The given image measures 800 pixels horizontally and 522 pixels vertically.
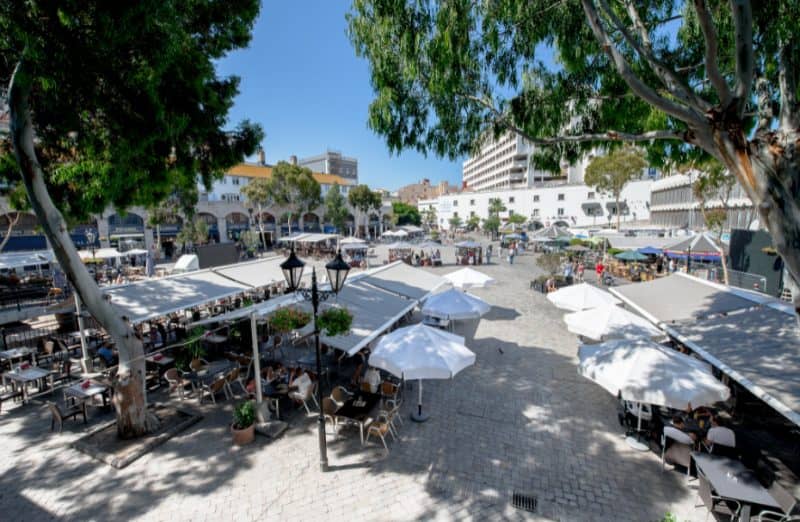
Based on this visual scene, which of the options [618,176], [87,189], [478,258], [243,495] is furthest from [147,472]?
[618,176]

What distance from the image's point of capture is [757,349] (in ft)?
21.8

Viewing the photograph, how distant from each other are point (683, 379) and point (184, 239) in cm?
4075

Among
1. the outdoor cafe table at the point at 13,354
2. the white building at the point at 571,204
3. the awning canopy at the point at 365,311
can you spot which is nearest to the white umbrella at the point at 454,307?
the awning canopy at the point at 365,311

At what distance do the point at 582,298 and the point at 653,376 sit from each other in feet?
19.7

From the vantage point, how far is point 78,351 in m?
11.9

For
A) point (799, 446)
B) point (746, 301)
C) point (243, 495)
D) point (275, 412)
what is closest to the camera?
point (243, 495)

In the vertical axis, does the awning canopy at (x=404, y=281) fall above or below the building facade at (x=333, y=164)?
below

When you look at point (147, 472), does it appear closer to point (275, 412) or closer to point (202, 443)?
point (202, 443)

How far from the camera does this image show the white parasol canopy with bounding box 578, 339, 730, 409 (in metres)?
5.84

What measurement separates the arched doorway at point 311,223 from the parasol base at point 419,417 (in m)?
50.1

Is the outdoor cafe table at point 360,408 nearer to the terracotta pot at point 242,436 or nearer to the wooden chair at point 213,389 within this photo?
the terracotta pot at point 242,436

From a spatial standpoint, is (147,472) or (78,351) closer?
(147,472)

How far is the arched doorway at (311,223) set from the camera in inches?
2176

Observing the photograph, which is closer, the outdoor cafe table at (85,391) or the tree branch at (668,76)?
the tree branch at (668,76)
